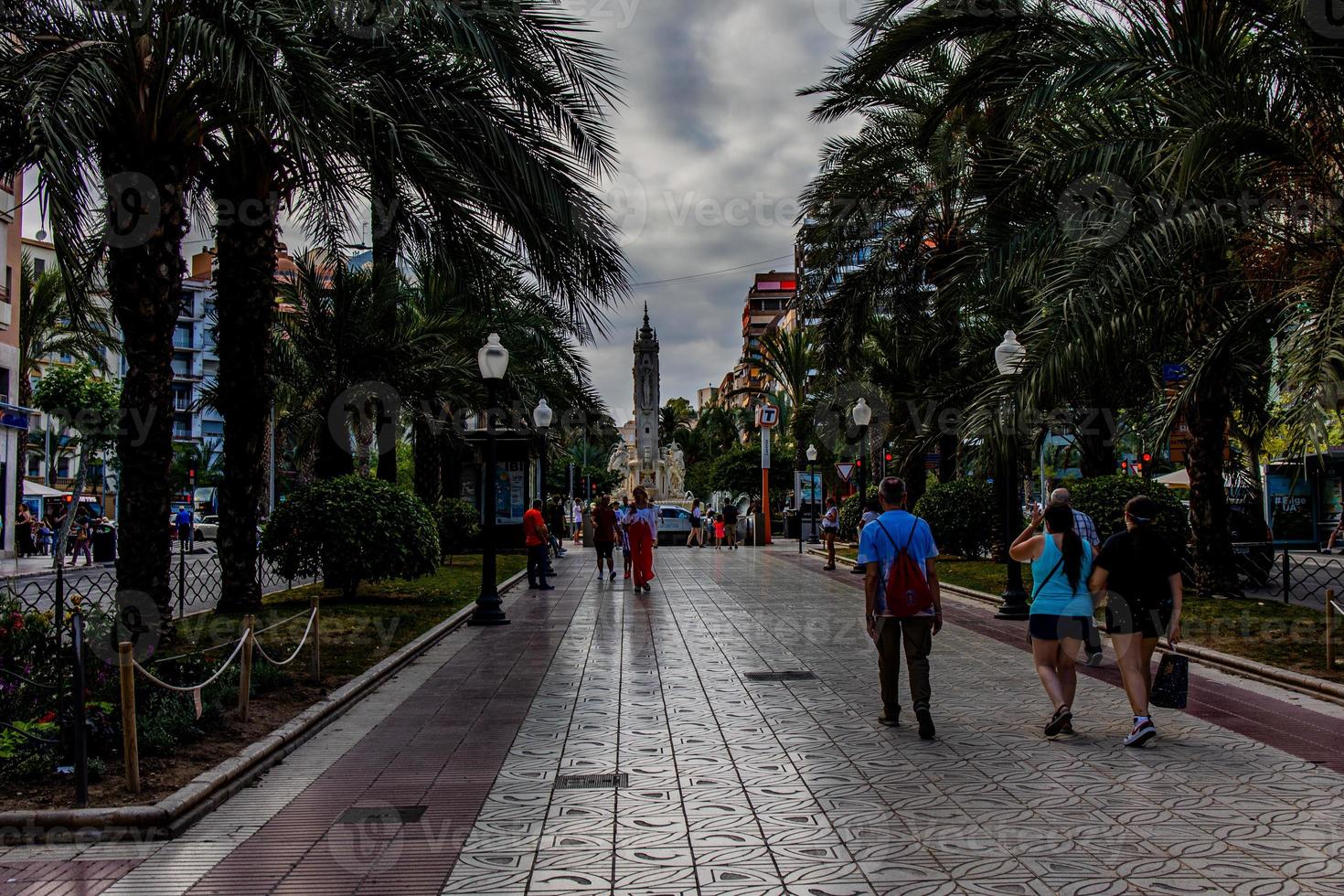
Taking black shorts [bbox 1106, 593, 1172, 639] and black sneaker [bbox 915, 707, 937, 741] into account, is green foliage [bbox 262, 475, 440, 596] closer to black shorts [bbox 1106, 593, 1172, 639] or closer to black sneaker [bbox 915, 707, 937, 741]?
black sneaker [bbox 915, 707, 937, 741]

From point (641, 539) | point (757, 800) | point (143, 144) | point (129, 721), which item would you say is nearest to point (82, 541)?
point (641, 539)

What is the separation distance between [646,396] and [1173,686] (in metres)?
95.3

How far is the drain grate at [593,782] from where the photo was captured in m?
6.11

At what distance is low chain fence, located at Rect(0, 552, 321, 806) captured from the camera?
227 inches

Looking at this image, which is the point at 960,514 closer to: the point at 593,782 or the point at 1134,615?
the point at 1134,615

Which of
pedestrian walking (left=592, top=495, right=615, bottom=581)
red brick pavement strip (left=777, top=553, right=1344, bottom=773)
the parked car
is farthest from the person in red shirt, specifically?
the parked car

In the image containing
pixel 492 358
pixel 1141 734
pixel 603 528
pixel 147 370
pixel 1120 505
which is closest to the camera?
pixel 1141 734

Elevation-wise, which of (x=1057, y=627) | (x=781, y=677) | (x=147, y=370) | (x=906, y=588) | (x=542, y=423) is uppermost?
(x=542, y=423)

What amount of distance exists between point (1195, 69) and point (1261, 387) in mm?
6531

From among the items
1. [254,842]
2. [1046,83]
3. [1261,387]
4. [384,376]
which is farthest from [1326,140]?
[384,376]

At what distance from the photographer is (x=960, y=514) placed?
25.0 m

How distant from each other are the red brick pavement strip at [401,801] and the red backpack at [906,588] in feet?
8.79

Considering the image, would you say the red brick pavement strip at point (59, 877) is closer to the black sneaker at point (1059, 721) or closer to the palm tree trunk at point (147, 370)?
the palm tree trunk at point (147, 370)

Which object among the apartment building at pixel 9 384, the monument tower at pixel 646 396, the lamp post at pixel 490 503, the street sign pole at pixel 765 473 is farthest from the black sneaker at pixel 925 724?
the monument tower at pixel 646 396
